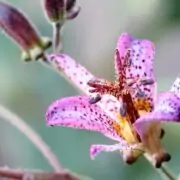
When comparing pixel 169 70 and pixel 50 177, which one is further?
pixel 169 70

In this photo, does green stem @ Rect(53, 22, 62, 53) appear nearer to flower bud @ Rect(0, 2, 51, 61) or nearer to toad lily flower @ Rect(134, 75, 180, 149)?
flower bud @ Rect(0, 2, 51, 61)

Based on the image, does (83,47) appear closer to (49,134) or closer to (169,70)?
(169,70)

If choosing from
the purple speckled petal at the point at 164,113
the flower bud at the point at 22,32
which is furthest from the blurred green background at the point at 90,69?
the purple speckled petal at the point at 164,113

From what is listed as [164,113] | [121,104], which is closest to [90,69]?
[121,104]

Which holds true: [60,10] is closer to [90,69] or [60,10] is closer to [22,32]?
[22,32]

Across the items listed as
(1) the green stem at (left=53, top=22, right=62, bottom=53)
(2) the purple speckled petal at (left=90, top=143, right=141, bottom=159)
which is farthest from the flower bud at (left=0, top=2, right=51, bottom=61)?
(2) the purple speckled petal at (left=90, top=143, right=141, bottom=159)

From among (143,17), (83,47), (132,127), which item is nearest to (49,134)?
(143,17)

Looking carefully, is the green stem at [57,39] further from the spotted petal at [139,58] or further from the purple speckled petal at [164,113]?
the purple speckled petal at [164,113]
